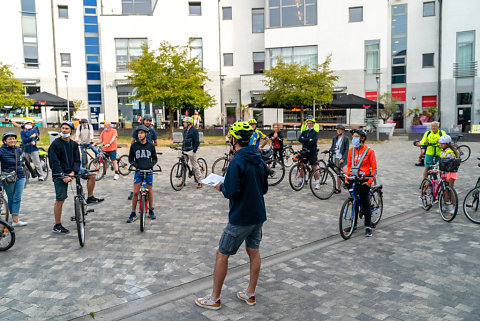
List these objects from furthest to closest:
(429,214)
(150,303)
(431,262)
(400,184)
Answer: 1. (400,184)
2. (429,214)
3. (431,262)
4. (150,303)

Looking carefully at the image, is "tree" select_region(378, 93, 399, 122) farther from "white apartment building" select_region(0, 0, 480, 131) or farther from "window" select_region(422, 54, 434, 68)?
"window" select_region(422, 54, 434, 68)

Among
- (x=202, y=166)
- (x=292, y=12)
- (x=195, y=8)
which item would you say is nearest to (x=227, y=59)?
(x=195, y=8)

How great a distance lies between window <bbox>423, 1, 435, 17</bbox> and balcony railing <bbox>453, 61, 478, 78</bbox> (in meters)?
5.03

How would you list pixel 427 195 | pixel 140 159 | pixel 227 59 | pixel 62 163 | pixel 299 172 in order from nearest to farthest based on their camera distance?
pixel 62 163 < pixel 140 159 < pixel 427 195 < pixel 299 172 < pixel 227 59

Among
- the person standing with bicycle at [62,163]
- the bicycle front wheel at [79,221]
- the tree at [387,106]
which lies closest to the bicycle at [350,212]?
the bicycle front wheel at [79,221]

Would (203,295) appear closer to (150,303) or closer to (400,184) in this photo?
(150,303)

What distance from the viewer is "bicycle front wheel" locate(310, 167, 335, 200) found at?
408 inches

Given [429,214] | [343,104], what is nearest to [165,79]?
→ [343,104]

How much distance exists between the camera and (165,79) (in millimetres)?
27250

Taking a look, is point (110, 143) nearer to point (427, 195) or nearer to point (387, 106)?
point (427, 195)

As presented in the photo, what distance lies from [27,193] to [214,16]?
2931 cm

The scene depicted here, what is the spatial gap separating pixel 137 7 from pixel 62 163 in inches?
1341

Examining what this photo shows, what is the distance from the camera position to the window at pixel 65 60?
39.1 meters

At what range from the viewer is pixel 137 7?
124 ft
